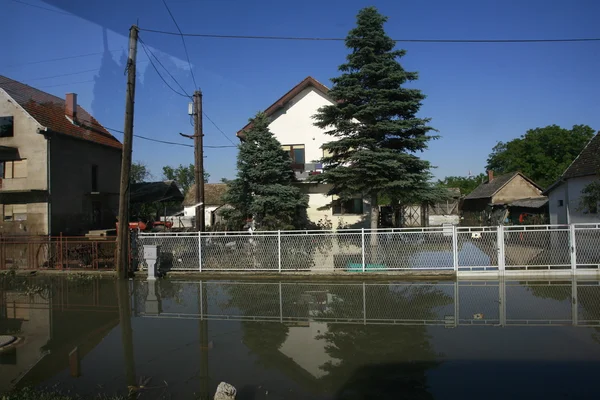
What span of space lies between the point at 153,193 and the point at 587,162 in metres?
23.7

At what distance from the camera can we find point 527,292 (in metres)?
9.97

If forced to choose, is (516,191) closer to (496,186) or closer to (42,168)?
(496,186)

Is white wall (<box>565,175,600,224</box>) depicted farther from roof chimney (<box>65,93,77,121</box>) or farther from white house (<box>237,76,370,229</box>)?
roof chimney (<box>65,93,77,121</box>)

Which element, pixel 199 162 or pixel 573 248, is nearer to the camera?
pixel 573 248

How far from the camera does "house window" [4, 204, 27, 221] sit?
18375mm

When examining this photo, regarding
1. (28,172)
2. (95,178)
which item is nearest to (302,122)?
(95,178)

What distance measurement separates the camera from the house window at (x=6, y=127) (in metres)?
18.6

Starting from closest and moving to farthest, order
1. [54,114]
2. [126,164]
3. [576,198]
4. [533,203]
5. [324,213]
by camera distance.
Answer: [126,164]
[576,198]
[324,213]
[54,114]
[533,203]

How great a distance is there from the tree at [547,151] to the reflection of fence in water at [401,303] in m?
41.2

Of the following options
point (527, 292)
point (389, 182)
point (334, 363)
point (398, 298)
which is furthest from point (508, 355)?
point (389, 182)

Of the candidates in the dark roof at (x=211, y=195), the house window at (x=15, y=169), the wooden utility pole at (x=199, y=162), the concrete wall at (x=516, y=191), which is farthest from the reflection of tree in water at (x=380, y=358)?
the concrete wall at (x=516, y=191)

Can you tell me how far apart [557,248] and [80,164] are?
21161 mm

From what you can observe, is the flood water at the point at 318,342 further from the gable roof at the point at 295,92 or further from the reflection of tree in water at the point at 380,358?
the gable roof at the point at 295,92

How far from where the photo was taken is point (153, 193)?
83.5 feet
